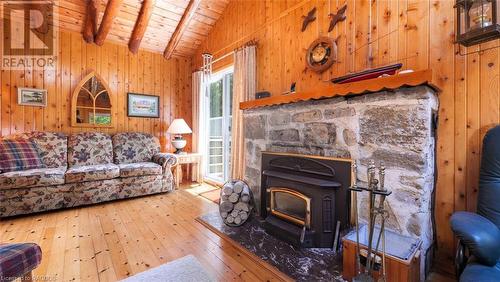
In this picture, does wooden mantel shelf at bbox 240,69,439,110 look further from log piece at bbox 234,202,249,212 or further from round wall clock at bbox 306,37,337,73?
log piece at bbox 234,202,249,212

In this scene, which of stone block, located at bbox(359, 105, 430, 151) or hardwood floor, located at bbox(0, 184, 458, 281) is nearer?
stone block, located at bbox(359, 105, 430, 151)

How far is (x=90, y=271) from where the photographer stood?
1643 millimetres

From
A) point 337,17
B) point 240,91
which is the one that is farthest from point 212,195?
point 337,17

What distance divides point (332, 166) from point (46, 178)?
3364 mm

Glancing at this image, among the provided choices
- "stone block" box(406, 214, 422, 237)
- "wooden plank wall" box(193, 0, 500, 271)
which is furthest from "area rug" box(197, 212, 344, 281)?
"wooden plank wall" box(193, 0, 500, 271)

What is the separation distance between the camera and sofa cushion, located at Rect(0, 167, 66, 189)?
2574 millimetres

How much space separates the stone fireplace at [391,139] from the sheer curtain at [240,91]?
3.80 ft

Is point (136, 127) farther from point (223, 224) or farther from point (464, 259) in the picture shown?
point (464, 259)

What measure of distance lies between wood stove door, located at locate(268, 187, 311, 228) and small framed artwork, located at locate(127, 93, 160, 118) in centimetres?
329

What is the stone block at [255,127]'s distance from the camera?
2.54 m

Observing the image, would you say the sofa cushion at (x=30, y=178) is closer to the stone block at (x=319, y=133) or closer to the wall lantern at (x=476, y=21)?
the stone block at (x=319, y=133)

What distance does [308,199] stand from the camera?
1.86m

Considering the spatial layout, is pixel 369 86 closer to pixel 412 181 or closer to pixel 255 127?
pixel 412 181

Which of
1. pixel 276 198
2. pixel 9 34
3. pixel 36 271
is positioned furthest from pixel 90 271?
pixel 9 34
